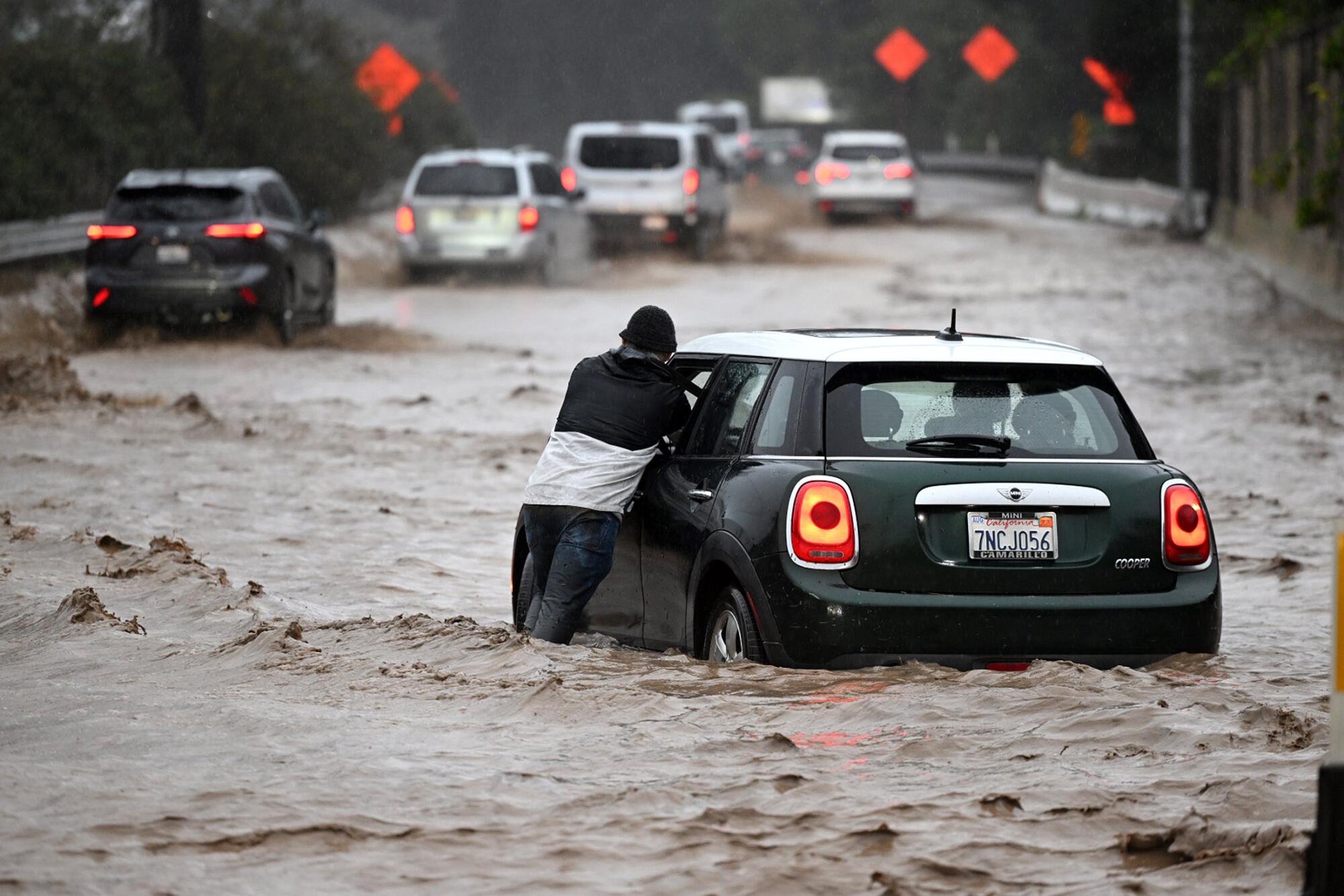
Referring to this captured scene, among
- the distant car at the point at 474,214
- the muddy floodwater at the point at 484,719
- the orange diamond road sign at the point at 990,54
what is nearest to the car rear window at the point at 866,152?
the distant car at the point at 474,214

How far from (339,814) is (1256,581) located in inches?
249

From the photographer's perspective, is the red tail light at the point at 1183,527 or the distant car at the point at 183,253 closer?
the red tail light at the point at 1183,527

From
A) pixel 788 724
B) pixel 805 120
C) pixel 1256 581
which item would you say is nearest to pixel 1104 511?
pixel 788 724

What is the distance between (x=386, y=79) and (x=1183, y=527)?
41253 millimetres

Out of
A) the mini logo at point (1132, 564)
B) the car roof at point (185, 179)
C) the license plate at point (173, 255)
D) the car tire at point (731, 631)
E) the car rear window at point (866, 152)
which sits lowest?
the car tire at point (731, 631)

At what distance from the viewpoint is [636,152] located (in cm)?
3447

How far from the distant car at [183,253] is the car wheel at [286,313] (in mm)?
41

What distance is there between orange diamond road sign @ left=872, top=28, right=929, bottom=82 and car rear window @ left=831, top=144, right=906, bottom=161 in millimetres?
42538

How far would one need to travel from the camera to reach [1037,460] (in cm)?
731

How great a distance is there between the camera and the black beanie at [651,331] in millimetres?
8305

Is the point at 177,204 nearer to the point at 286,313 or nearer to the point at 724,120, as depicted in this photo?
the point at 286,313

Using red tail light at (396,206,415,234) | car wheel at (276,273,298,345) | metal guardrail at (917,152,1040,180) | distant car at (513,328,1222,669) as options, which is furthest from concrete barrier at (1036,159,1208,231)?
distant car at (513,328,1222,669)

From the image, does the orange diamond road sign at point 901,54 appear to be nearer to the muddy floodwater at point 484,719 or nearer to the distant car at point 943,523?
the muddy floodwater at point 484,719

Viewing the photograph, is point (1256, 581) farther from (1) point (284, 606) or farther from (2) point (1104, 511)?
(1) point (284, 606)
